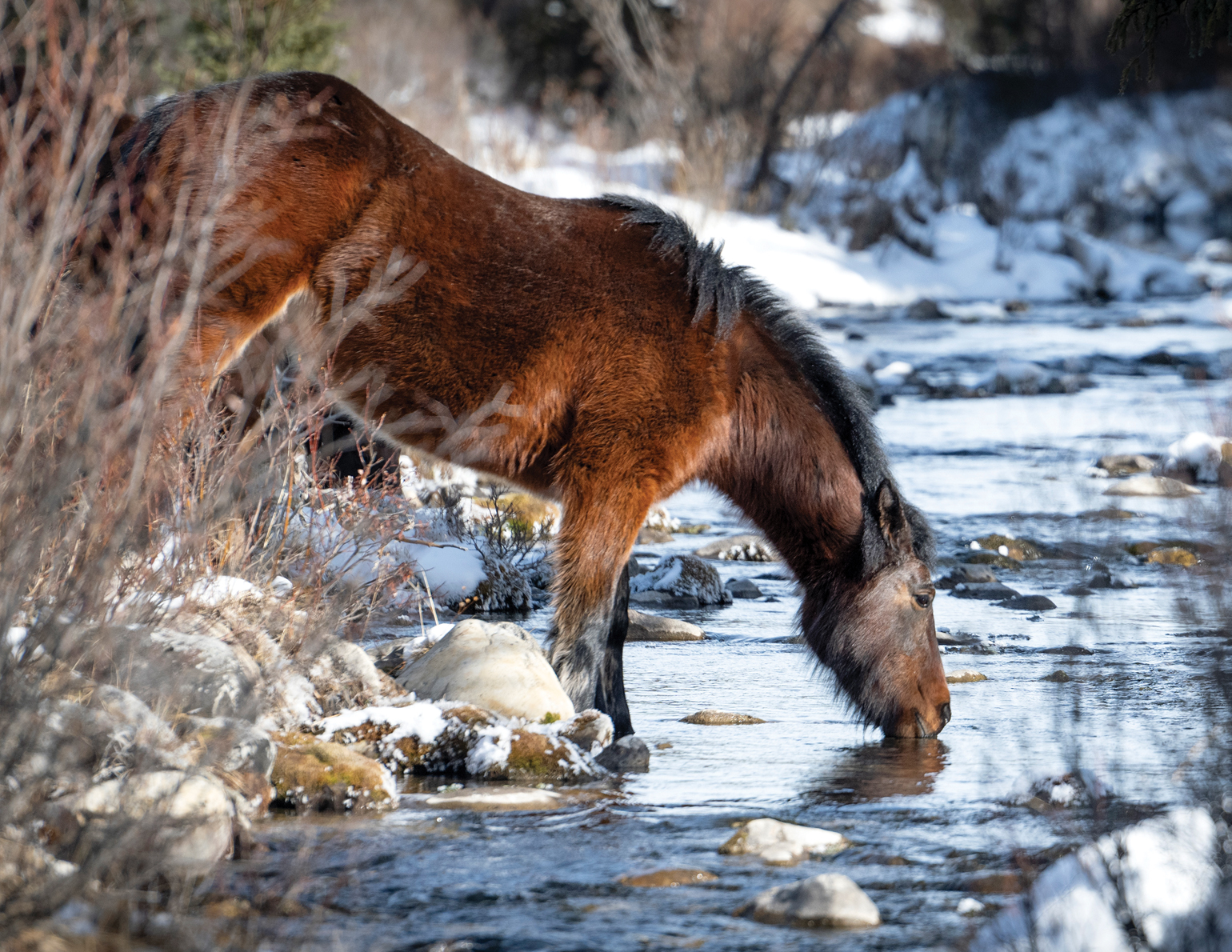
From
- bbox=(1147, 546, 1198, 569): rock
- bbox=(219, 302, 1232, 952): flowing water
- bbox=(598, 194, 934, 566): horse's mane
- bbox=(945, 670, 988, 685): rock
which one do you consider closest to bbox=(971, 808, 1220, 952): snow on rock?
bbox=(219, 302, 1232, 952): flowing water

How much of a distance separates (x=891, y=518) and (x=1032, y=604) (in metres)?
2.46

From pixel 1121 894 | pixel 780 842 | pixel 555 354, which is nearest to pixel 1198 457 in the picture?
pixel 555 354

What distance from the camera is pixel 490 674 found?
15.8 feet

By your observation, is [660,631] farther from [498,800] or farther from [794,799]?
[498,800]

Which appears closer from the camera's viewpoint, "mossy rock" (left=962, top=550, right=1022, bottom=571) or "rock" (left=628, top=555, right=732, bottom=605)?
"rock" (left=628, top=555, right=732, bottom=605)

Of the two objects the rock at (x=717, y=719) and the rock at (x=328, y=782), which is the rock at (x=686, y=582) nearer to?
the rock at (x=717, y=719)

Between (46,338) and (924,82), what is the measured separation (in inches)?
1475

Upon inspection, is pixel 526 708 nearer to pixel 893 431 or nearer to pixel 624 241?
pixel 624 241

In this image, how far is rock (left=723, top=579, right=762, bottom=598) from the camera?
7.90 meters

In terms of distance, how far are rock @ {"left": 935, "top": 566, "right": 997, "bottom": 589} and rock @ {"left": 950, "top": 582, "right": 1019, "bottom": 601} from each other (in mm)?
75

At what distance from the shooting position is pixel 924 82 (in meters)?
37.6

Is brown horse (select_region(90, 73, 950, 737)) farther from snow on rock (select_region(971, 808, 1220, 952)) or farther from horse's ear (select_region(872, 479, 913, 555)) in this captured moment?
snow on rock (select_region(971, 808, 1220, 952))

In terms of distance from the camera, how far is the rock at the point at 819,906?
3.24 metres

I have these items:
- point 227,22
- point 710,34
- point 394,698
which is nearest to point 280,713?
point 394,698
